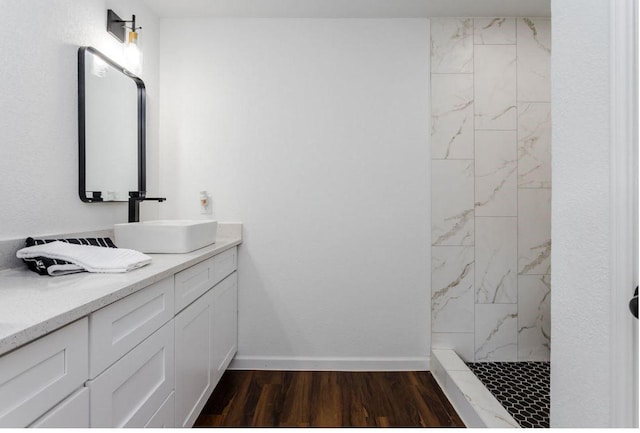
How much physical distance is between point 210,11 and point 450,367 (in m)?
2.75

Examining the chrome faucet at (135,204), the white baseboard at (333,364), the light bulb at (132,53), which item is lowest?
the white baseboard at (333,364)

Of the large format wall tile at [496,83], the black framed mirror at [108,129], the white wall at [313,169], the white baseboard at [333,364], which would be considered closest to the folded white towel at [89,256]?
the black framed mirror at [108,129]

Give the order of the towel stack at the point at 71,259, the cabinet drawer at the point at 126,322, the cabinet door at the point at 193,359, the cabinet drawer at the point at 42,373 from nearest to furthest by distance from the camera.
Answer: the cabinet drawer at the point at 42,373 < the cabinet drawer at the point at 126,322 < the towel stack at the point at 71,259 < the cabinet door at the point at 193,359

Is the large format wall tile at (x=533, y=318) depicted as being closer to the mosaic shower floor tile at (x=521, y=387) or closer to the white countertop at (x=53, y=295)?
the mosaic shower floor tile at (x=521, y=387)

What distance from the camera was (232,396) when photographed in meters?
2.09

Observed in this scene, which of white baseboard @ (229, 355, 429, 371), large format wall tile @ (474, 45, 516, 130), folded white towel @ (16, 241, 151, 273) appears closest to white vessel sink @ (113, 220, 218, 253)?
folded white towel @ (16, 241, 151, 273)

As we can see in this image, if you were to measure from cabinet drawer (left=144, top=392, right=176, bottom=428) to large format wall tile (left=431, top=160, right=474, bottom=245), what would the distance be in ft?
5.99

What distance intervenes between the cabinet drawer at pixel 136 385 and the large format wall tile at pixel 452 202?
5.96 ft

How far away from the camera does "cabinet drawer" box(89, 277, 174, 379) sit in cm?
92

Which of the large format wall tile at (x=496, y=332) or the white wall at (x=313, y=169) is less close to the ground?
the white wall at (x=313, y=169)

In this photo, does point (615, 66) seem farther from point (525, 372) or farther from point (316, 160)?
point (525, 372)

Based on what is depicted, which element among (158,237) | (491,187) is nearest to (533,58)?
(491,187)

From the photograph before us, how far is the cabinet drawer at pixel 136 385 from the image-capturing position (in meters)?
0.96

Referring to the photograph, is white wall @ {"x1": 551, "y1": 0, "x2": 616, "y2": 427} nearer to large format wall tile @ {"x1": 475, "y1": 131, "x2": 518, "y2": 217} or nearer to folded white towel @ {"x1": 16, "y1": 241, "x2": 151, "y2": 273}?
folded white towel @ {"x1": 16, "y1": 241, "x2": 151, "y2": 273}
